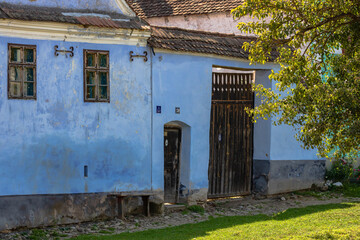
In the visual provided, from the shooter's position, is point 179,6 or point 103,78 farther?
point 179,6

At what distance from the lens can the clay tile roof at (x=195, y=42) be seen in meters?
14.3

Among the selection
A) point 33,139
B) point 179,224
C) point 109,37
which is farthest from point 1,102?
point 179,224

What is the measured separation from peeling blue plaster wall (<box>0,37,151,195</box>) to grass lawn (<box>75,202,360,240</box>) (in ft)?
6.03

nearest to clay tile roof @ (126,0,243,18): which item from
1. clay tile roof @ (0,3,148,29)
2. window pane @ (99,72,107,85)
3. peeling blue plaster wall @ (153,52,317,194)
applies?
peeling blue plaster wall @ (153,52,317,194)

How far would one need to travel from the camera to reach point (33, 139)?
12.6 metres

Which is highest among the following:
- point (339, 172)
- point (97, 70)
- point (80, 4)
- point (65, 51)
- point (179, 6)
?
point (179, 6)

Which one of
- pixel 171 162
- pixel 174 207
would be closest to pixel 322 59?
pixel 171 162

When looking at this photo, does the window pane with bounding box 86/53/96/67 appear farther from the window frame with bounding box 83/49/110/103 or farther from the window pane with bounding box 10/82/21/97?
the window pane with bounding box 10/82/21/97

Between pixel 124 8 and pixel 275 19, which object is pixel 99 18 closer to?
pixel 124 8

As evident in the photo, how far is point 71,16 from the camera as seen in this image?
42.6ft

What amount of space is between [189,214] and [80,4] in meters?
5.59

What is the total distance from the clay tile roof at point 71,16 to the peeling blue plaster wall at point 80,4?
0.10 meters

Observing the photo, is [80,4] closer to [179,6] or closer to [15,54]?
[15,54]

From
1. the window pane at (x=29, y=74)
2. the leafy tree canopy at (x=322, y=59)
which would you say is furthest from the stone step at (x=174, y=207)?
the window pane at (x=29, y=74)
